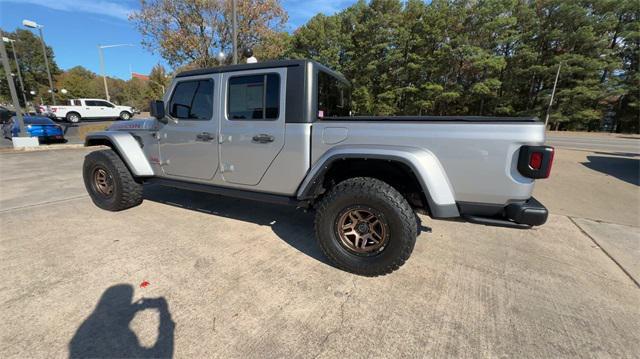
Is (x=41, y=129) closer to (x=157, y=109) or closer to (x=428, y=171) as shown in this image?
(x=157, y=109)

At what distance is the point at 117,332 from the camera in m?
1.81

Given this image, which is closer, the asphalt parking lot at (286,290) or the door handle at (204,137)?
the asphalt parking lot at (286,290)

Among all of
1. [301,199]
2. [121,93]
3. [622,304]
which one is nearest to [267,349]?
[301,199]

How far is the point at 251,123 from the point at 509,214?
8.13 feet

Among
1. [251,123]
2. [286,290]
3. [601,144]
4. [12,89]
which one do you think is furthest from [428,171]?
[601,144]

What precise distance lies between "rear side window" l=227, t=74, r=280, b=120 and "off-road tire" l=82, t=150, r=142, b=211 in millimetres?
1923

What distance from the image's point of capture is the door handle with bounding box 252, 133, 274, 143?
2805 millimetres

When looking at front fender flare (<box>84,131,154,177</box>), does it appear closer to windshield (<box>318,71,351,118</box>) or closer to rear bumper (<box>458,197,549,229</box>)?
windshield (<box>318,71,351,118</box>)

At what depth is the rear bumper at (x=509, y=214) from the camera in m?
2.06

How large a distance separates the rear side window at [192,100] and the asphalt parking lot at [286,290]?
139 centimetres

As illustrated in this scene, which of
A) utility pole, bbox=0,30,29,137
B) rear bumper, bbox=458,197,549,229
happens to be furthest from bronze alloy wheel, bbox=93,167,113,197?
utility pole, bbox=0,30,29,137

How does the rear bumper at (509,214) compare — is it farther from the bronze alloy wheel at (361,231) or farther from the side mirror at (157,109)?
the side mirror at (157,109)

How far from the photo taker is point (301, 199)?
2.71 m

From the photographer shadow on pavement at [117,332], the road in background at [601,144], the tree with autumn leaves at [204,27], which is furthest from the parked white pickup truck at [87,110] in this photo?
the road in background at [601,144]
